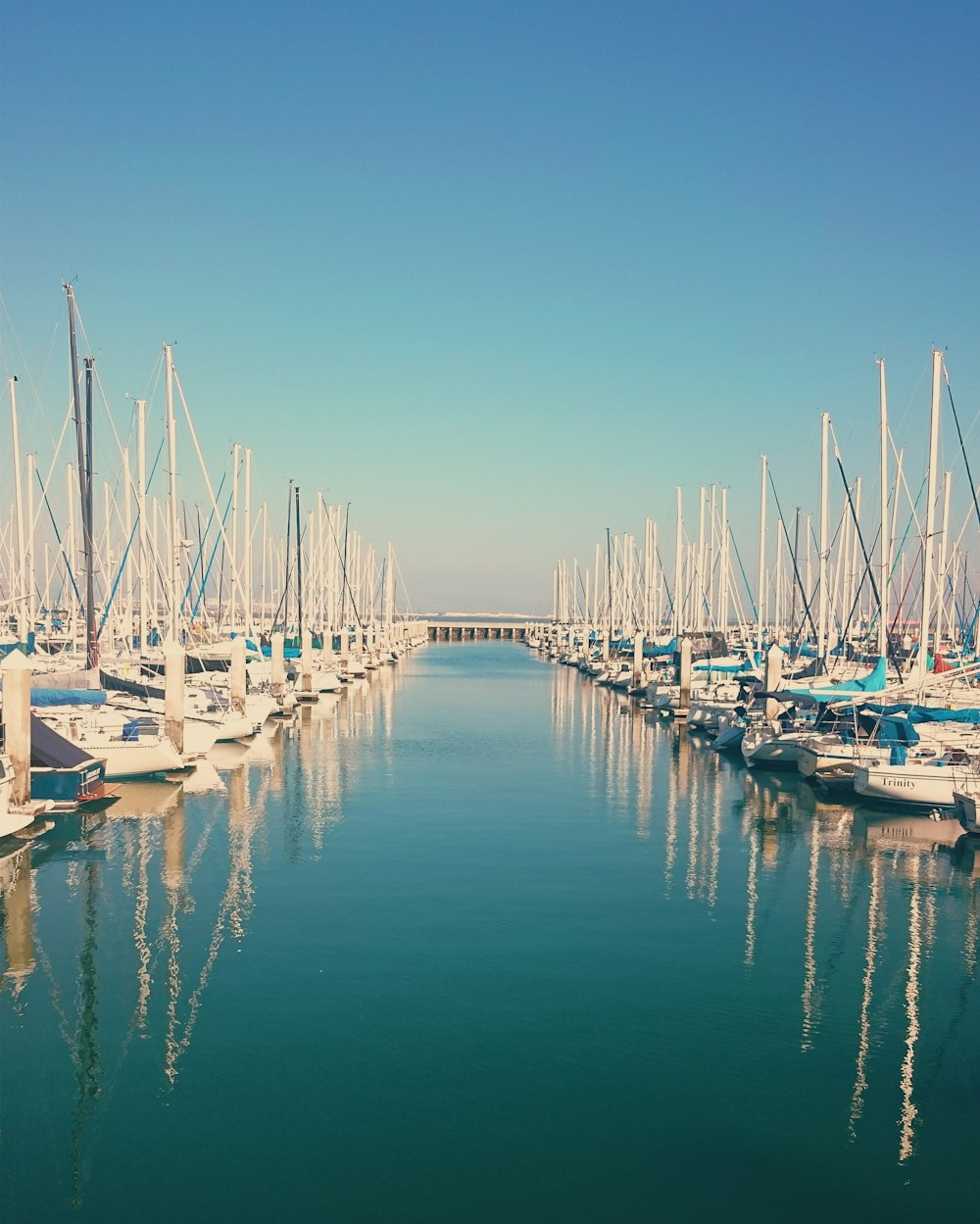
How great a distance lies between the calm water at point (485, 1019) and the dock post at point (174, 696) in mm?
5750

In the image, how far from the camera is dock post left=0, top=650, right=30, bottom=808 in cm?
3112

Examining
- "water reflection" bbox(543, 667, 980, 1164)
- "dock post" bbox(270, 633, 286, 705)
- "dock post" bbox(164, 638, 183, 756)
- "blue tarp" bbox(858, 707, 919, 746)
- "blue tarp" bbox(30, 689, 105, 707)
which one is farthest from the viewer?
"dock post" bbox(270, 633, 286, 705)

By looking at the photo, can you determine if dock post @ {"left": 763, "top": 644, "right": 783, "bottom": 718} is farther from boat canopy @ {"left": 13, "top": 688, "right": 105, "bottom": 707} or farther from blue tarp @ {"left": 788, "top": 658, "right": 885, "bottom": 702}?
boat canopy @ {"left": 13, "top": 688, "right": 105, "bottom": 707}

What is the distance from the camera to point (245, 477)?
78.8m

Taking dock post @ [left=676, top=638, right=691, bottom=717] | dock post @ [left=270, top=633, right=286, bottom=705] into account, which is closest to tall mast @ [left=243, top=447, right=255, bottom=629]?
dock post @ [left=270, top=633, right=286, bottom=705]

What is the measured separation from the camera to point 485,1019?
62.8 feet

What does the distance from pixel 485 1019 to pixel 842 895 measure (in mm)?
12370

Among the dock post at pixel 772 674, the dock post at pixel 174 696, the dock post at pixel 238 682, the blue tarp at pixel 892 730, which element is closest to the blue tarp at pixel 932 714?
the blue tarp at pixel 892 730

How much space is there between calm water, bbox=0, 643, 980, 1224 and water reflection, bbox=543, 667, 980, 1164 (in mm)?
117

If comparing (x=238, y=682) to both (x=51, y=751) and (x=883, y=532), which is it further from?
(x=883, y=532)

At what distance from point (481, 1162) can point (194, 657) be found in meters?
45.0

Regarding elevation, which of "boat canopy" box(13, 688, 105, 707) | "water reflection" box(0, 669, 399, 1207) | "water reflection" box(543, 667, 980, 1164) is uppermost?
"boat canopy" box(13, 688, 105, 707)

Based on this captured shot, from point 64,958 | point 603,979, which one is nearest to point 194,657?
point 64,958

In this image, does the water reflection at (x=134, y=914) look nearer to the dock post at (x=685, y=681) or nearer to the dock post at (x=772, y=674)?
the dock post at (x=772, y=674)
